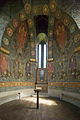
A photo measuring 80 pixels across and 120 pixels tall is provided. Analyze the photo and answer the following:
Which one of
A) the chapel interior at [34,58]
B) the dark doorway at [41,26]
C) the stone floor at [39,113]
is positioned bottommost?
the stone floor at [39,113]

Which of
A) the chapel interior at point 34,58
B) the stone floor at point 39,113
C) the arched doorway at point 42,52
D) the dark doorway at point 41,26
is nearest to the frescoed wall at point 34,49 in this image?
the chapel interior at point 34,58

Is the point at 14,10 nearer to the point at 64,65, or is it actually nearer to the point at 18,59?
the point at 18,59

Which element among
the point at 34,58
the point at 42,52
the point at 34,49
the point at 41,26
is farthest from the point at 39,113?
the point at 41,26

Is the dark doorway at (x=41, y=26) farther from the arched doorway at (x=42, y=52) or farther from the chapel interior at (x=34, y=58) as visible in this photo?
the chapel interior at (x=34, y=58)

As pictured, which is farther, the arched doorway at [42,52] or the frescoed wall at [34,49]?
the arched doorway at [42,52]

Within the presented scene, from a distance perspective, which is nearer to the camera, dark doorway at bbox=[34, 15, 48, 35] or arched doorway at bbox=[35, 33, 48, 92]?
arched doorway at bbox=[35, 33, 48, 92]

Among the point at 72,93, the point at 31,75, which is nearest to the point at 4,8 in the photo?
the point at 31,75

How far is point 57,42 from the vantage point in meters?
12.2

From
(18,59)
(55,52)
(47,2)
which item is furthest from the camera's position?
(55,52)

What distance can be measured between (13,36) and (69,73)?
22.9 ft

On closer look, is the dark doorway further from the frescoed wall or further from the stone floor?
the stone floor

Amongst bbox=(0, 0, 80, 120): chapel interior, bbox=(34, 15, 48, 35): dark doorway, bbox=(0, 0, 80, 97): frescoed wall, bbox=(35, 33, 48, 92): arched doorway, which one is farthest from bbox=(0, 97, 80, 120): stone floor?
bbox=(34, 15, 48, 35): dark doorway

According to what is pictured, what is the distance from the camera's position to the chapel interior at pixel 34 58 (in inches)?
325

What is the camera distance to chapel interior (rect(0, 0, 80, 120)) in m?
8.25
